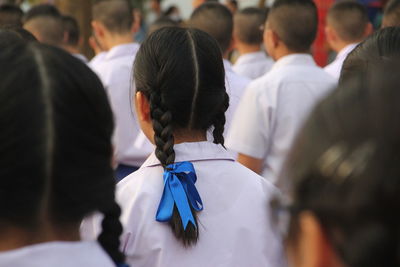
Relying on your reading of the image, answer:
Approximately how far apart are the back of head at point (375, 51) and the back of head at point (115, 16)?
3.70m

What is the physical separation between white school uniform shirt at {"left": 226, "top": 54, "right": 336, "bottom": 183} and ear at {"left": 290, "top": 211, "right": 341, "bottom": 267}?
2.91m

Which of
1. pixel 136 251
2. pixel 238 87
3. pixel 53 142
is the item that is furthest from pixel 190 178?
pixel 238 87

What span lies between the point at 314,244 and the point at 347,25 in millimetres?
5038

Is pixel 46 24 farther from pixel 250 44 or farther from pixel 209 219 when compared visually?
pixel 209 219

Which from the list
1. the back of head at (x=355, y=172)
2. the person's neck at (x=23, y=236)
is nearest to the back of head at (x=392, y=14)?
the person's neck at (x=23, y=236)

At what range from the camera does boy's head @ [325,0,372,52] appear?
589 centimetres

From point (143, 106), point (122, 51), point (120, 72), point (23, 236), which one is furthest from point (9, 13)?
point (23, 236)

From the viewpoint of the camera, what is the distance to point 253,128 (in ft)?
13.3

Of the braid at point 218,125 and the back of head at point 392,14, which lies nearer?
the braid at point 218,125

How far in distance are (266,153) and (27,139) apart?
9.06ft

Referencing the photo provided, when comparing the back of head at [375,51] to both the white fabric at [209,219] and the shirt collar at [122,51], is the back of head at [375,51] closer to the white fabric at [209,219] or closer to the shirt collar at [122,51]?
the white fabric at [209,219]

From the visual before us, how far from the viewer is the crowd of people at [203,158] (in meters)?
1.04

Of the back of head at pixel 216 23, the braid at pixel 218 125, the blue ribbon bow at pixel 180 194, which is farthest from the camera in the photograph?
the back of head at pixel 216 23

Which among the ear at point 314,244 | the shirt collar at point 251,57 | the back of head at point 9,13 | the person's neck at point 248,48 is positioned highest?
the ear at point 314,244
